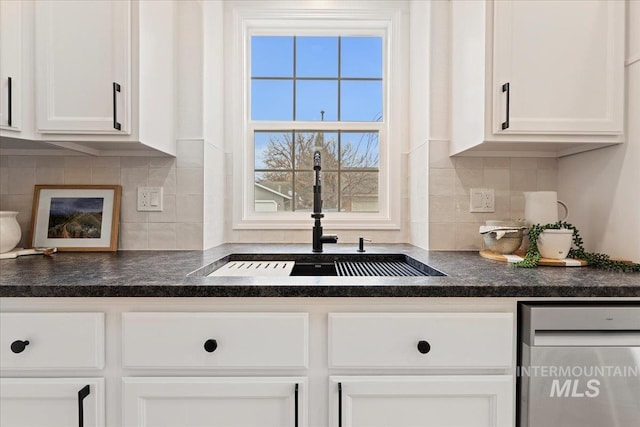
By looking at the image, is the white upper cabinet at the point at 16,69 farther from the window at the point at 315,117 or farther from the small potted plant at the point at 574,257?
the small potted plant at the point at 574,257

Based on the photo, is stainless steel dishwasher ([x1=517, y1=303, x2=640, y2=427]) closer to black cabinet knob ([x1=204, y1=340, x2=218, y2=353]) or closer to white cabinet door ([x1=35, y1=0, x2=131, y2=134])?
black cabinet knob ([x1=204, y1=340, x2=218, y2=353])

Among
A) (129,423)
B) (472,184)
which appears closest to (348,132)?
(472,184)

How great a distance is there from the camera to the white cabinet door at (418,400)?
3.34 ft

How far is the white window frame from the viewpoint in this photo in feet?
6.65

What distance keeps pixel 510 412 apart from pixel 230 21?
220 cm

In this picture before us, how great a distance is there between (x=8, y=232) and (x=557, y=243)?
Answer: 2211mm

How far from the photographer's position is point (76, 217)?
1.71 metres

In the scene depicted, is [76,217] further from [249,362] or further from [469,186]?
[469,186]

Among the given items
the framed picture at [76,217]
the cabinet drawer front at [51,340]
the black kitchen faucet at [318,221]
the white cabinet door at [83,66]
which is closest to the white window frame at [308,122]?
the black kitchen faucet at [318,221]

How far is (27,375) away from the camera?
1.02m

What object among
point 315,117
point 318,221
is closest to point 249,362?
point 318,221

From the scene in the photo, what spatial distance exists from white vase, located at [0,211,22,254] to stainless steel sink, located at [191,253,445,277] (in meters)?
0.88

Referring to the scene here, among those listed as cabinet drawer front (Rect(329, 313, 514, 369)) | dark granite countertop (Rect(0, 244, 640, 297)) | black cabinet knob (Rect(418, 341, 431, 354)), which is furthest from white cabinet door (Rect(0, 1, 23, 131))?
black cabinet knob (Rect(418, 341, 431, 354))

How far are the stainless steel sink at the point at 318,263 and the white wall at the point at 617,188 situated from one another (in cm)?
75
